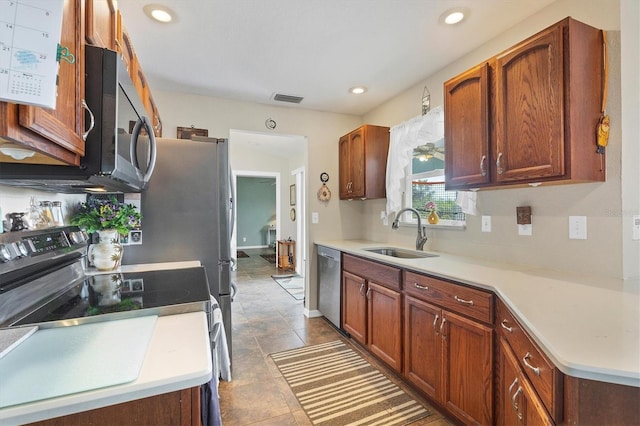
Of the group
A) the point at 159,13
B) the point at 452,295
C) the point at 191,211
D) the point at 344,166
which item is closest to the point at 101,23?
the point at 159,13

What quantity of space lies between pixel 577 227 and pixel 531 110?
0.68 meters

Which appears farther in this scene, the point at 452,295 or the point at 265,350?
the point at 265,350

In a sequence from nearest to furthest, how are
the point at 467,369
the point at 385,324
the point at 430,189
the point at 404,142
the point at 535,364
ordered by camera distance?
the point at 535,364 → the point at 467,369 → the point at 385,324 → the point at 430,189 → the point at 404,142

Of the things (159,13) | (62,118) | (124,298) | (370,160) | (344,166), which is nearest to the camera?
(62,118)

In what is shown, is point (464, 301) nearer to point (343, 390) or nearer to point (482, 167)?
point (482, 167)

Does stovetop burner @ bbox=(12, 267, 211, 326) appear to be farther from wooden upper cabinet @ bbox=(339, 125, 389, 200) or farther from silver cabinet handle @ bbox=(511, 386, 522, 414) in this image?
wooden upper cabinet @ bbox=(339, 125, 389, 200)

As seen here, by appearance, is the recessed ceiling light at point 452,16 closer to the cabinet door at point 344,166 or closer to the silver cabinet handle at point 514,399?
the cabinet door at point 344,166

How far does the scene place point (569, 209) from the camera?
164cm

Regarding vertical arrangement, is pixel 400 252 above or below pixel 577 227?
below

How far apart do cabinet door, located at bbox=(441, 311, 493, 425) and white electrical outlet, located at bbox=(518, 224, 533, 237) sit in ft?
2.40

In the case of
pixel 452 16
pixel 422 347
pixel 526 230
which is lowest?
pixel 422 347

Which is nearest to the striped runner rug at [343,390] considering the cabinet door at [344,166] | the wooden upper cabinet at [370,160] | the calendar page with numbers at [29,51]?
the wooden upper cabinet at [370,160]

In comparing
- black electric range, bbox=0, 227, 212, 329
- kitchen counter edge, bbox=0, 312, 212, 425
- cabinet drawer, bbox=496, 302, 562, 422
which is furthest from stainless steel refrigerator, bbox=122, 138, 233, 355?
cabinet drawer, bbox=496, 302, 562, 422

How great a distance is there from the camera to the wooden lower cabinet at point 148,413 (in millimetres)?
625
